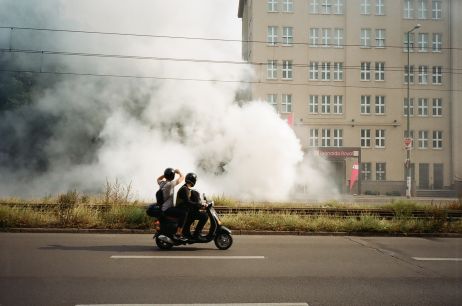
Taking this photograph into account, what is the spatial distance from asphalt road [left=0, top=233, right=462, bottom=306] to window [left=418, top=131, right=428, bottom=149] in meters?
37.3

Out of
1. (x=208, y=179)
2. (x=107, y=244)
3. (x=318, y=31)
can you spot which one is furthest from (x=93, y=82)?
(x=318, y=31)

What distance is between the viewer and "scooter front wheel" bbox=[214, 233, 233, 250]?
29.9 feet

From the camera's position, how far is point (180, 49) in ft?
77.6

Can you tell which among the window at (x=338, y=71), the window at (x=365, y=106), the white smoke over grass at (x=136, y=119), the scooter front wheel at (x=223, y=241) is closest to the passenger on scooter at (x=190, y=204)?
the scooter front wheel at (x=223, y=241)

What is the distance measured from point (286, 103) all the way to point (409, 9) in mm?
16085

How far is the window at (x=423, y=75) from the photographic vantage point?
145 feet

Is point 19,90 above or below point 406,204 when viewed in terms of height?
above

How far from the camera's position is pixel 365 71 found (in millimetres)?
44531

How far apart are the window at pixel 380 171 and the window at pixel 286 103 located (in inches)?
426

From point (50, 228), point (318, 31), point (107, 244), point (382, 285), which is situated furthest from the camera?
point (318, 31)

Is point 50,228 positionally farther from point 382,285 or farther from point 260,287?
point 382,285

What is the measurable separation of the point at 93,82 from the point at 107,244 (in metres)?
16.3

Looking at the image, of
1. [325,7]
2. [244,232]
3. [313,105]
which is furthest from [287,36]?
[244,232]

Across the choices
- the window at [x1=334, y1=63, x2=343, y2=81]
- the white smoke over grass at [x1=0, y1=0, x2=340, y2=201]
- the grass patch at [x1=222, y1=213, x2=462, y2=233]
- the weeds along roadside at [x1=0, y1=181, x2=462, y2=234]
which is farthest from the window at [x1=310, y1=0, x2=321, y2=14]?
the grass patch at [x1=222, y1=213, x2=462, y2=233]
